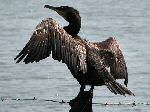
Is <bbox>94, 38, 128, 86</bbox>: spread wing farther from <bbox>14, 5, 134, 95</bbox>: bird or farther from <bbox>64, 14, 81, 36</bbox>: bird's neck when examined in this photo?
<bbox>64, 14, 81, 36</bbox>: bird's neck

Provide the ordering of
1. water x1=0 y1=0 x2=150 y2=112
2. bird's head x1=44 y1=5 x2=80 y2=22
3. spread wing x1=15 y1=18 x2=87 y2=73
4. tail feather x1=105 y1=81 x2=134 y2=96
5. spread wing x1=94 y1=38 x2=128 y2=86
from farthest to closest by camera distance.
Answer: water x1=0 y1=0 x2=150 y2=112 → spread wing x1=94 y1=38 x2=128 y2=86 → bird's head x1=44 y1=5 x2=80 y2=22 → tail feather x1=105 y1=81 x2=134 y2=96 → spread wing x1=15 y1=18 x2=87 y2=73

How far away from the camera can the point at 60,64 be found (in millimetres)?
20812

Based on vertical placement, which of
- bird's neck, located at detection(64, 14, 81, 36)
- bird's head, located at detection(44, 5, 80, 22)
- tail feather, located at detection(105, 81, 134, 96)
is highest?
bird's head, located at detection(44, 5, 80, 22)

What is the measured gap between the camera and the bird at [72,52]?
8.15 meters

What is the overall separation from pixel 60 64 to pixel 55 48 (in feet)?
41.3

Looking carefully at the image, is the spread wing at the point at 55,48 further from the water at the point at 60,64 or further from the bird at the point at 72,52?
the water at the point at 60,64

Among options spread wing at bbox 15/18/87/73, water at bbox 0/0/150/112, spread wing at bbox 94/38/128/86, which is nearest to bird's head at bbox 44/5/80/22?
spread wing at bbox 15/18/87/73

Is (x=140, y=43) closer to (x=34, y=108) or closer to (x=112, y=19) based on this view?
(x=112, y=19)

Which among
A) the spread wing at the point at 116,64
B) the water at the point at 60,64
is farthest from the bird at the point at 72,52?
the water at the point at 60,64

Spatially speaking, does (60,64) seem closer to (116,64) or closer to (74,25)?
(116,64)

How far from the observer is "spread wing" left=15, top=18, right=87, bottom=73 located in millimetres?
8117

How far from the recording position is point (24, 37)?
24.4m

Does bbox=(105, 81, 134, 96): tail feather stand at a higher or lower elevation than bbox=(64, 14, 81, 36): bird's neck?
lower

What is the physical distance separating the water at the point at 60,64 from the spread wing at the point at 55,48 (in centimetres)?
713
